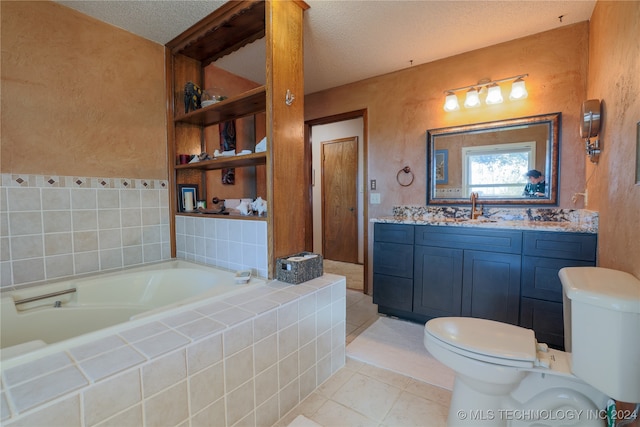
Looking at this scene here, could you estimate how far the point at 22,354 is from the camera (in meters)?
0.83

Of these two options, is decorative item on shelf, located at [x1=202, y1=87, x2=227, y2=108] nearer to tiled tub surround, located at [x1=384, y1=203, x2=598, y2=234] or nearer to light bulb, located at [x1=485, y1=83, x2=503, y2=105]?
tiled tub surround, located at [x1=384, y1=203, x2=598, y2=234]

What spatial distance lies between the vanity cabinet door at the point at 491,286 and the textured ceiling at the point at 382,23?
1.58 metres

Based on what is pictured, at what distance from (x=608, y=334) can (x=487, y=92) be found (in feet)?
6.40

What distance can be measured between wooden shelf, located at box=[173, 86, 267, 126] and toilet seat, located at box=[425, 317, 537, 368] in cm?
155

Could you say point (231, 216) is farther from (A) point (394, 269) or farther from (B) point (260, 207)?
(A) point (394, 269)

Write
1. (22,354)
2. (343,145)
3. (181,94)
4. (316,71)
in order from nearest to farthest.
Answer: (22,354) < (181,94) < (316,71) < (343,145)

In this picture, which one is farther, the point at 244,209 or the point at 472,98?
the point at 472,98

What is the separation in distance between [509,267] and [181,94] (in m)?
Result: 2.74

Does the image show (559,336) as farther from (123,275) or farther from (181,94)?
(181,94)

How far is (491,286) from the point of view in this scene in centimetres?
192

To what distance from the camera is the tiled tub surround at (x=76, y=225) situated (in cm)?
155

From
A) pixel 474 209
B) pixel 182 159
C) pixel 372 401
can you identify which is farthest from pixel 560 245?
pixel 182 159

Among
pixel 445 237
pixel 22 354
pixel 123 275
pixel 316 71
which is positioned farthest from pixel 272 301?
pixel 316 71

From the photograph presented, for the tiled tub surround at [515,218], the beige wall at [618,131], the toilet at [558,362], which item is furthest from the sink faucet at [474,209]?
the toilet at [558,362]
